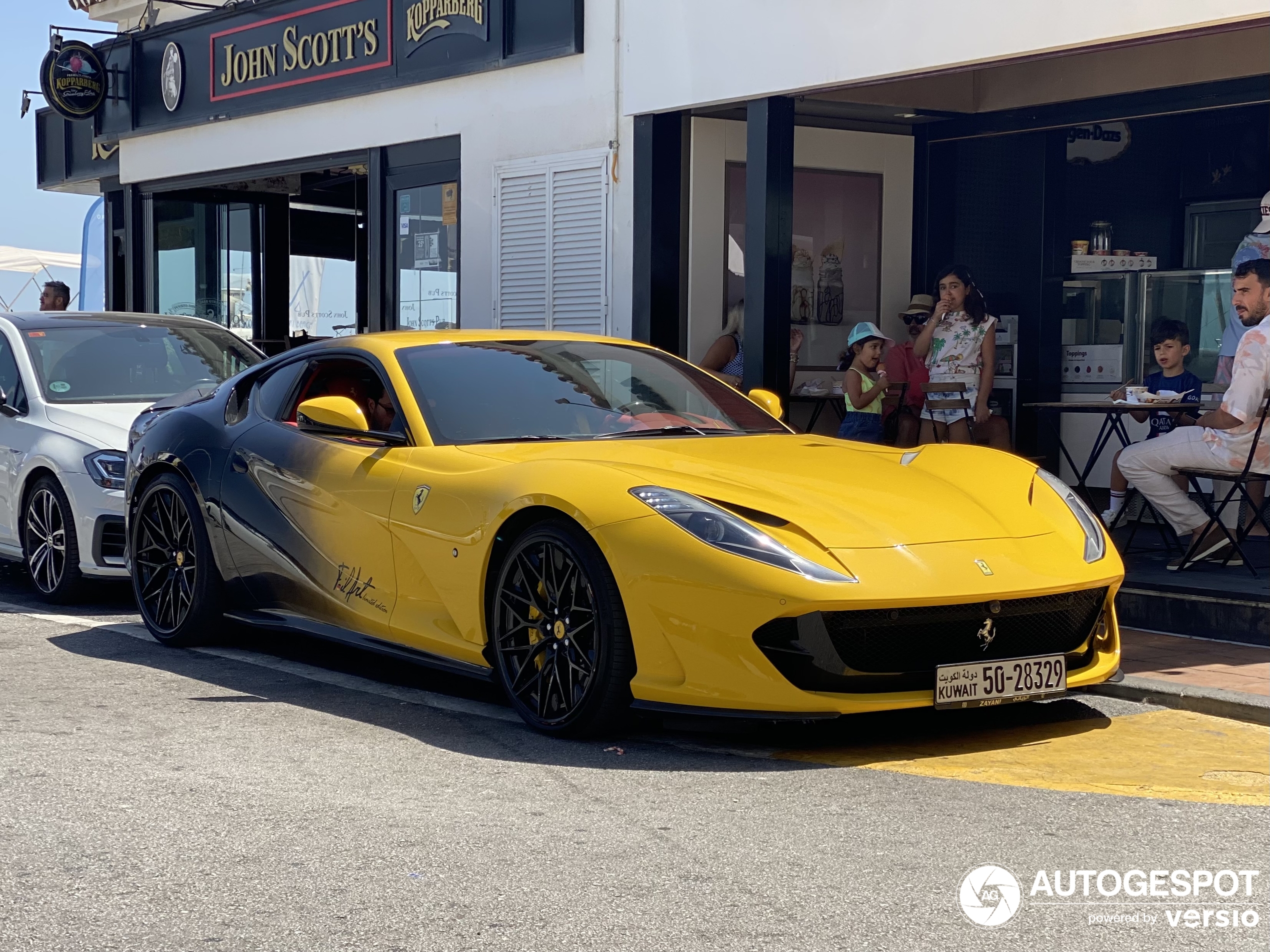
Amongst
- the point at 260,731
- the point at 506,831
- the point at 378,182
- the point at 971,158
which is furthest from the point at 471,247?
the point at 506,831

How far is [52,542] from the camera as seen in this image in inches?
356

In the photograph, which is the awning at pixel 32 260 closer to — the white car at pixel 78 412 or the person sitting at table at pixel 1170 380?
the white car at pixel 78 412

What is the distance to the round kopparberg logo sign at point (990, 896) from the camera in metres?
3.80

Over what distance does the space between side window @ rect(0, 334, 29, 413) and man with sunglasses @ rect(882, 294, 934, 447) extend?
542 cm

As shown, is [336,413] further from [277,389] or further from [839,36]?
[839,36]

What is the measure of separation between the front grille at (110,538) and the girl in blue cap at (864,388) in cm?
445

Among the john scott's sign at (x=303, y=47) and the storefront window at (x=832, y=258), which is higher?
the john scott's sign at (x=303, y=47)

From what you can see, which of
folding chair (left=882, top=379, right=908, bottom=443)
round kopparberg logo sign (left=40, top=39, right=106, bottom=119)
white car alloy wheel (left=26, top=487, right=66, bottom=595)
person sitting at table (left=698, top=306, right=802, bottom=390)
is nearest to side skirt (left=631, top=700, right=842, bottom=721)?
white car alloy wheel (left=26, top=487, right=66, bottom=595)

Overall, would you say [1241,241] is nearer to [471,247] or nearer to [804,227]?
[804,227]

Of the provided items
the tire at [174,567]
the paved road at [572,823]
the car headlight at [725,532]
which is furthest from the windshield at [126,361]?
the car headlight at [725,532]

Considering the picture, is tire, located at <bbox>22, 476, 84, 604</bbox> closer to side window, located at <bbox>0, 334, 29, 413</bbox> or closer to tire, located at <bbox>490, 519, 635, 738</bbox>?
side window, located at <bbox>0, 334, 29, 413</bbox>

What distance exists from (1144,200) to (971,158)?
1.38 m

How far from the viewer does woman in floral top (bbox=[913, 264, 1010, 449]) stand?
11312 millimetres

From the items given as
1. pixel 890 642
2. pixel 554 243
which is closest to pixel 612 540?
pixel 890 642
